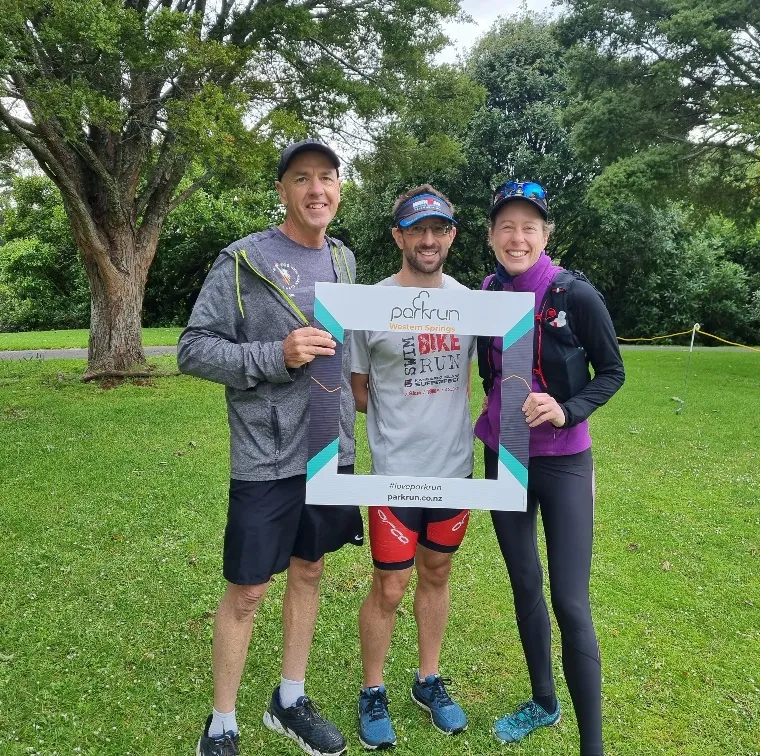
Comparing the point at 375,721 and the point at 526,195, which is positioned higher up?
the point at 526,195

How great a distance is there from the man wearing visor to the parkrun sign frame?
110mm

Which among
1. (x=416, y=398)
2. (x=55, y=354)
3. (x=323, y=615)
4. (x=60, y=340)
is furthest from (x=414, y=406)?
(x=60, y=340)

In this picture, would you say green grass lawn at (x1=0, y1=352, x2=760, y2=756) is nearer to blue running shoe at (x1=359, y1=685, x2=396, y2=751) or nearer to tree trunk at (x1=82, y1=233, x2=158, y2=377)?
blue running shoe at (x1=359, y1=685, x2=396, y2=751)

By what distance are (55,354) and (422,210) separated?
52.6 feet

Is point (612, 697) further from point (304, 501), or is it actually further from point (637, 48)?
point (637, 48)

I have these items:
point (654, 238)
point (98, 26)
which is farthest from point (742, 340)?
point (98, 26)

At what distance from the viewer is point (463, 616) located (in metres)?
3.90

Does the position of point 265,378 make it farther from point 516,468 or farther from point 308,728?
point 308,728

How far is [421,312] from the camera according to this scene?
7.73ft

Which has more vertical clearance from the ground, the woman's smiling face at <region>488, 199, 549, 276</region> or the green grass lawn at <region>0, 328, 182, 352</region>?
the woman's smiling face at <region>488, 199, 549, 276</region>

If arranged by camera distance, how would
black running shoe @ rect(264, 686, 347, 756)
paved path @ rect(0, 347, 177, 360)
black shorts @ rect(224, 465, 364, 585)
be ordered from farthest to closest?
paved path @ rect(0, 347, 177, 360)
black running shoe @ rect(264, 686, 347, 756)
black shorts @ rect(224, 465, 364, 585)

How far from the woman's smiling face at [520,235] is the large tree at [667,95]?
39.3 feet

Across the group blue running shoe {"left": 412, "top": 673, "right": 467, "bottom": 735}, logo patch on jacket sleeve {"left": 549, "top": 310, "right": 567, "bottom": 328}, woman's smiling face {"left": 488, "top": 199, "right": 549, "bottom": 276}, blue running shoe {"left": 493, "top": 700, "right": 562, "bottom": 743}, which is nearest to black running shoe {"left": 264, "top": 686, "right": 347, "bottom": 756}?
blue running shoe {"left": 412, "top": 673, "right": 467, "bottom": 735}

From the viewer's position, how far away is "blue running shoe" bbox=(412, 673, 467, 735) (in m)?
2.85
